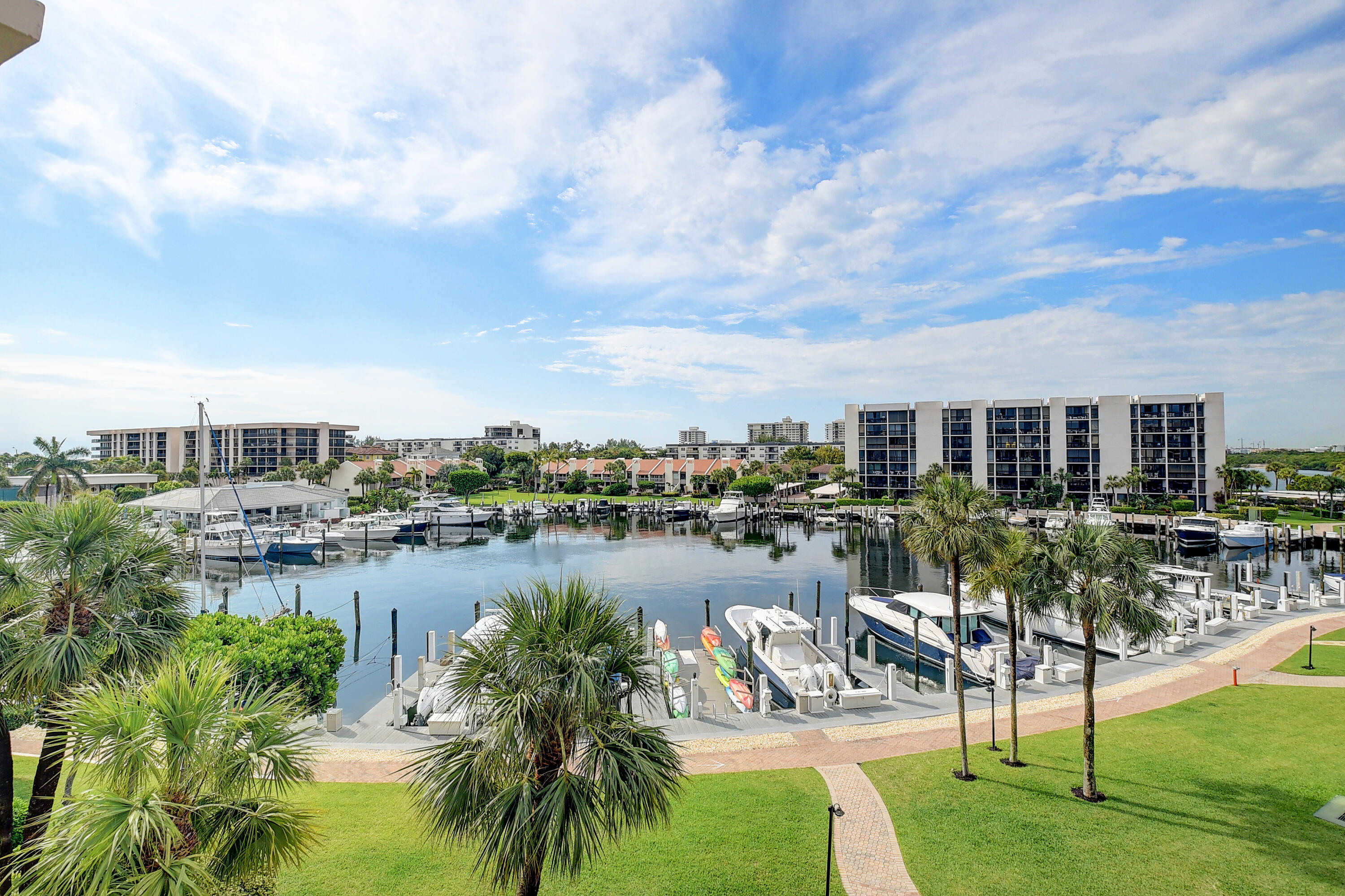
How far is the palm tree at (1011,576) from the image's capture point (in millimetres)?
15617

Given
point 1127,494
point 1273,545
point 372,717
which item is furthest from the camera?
point 1127,494

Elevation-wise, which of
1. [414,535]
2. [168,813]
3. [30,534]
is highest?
[30,534]

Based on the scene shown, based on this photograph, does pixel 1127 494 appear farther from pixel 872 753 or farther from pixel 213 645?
pixel 213 645

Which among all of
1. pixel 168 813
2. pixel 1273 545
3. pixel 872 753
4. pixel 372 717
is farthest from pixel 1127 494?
pixel 168 813

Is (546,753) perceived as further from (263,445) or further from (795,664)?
(263,445)

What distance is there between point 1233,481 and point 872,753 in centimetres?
9338

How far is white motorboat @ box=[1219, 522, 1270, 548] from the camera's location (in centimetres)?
5959

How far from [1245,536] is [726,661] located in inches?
2447

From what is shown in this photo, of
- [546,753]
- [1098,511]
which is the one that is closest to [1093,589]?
[546,753]

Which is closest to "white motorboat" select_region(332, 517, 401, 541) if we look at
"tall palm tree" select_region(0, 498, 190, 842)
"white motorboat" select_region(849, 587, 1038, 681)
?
"white motorboat" select_region(849, 587, 1038, 681)

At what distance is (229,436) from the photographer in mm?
113938

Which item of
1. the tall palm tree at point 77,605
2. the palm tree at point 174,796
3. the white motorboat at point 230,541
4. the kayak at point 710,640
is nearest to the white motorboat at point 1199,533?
the kayak at point 710,640

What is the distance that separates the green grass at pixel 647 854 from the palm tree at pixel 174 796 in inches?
182

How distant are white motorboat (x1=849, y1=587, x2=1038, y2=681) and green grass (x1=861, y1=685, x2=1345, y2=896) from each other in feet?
28.4
